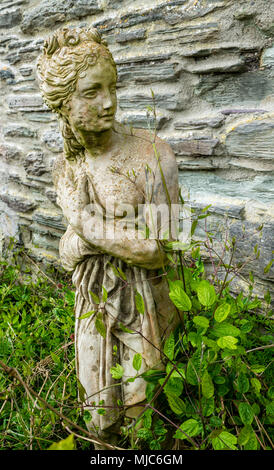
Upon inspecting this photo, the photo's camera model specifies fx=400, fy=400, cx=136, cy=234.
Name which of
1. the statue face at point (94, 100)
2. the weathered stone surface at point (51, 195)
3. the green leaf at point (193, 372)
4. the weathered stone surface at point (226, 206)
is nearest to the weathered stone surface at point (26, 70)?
the weathered stone surface at point (51, 195)

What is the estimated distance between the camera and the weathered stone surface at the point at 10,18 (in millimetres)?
2891

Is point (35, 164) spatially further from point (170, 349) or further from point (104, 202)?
Answer: point (170, 349)

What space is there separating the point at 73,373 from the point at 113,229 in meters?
1.07

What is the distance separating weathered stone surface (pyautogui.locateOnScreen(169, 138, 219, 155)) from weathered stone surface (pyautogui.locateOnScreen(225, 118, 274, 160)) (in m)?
0.09

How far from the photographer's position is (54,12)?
2.64 metres

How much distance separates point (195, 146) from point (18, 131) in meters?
1.64

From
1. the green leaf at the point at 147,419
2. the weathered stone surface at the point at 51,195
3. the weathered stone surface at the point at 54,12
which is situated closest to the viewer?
the green leaf at the point at 147,419

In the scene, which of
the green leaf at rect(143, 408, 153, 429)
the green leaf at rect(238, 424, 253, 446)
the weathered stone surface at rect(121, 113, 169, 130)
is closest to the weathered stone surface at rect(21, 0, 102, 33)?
the weathered stone surface at rect(121, 113, 169, 130)

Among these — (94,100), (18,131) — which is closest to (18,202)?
(18,131)

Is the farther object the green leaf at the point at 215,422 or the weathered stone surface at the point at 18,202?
the weathered stone surface at the point at 18,202

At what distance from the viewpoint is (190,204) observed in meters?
2.28

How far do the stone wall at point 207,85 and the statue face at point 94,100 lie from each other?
3.23 ft

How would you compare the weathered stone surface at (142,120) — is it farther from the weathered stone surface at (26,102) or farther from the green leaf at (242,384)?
the green leaf at (242,384)

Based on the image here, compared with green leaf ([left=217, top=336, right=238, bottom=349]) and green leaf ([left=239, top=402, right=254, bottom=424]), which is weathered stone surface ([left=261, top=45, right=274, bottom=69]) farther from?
green leaf ([left=239, top=402, right=254, bottom=424])
